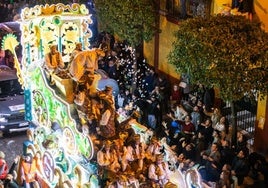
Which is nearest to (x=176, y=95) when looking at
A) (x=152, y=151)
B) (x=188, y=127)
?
(x=188, y=127)

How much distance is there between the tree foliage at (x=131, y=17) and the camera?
25.8 meters

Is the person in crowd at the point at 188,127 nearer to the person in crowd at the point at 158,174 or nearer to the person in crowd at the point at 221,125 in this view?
the person in crowd at the point at 221,125

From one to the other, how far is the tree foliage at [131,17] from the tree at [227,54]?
5.12 meters

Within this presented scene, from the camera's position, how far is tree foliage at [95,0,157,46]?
25.8 meters

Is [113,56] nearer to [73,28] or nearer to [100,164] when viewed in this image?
[73,28]

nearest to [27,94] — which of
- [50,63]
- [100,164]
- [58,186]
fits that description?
[50,63]

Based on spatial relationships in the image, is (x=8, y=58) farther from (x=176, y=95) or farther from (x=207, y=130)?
(x=207, y=130)

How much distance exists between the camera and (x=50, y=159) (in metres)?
17.8

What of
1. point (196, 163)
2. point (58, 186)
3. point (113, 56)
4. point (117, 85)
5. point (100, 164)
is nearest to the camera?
point (100, 164)

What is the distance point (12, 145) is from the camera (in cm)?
2362

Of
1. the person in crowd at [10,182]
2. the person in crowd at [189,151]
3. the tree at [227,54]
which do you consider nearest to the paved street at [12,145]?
the person in crowd at [10,182]

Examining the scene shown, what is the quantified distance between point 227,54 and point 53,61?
4798mm

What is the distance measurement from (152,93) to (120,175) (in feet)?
28.8

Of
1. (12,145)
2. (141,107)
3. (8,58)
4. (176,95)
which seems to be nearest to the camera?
(141,107)
